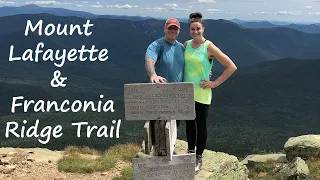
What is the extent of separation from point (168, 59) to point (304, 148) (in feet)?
49.7

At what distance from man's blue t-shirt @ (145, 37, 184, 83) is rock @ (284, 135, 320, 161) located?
1487 centimetres

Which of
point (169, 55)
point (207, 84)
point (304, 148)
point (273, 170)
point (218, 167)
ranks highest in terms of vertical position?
point (169, 55)

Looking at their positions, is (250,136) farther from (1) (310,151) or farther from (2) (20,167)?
(2) (20,167)

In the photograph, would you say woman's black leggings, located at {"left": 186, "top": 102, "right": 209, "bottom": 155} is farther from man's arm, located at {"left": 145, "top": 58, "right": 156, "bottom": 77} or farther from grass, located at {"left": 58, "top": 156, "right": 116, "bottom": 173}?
grass, located at {"left": 58, "top": 156, "right": 116, "bottom": 173}

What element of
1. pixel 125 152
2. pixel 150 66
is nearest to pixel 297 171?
pixel 125 152

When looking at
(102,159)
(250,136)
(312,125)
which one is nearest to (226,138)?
(250,136)

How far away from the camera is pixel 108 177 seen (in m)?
11.3

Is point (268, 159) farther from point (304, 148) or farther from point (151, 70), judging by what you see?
point (151, 70)

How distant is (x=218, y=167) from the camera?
30.1 feet

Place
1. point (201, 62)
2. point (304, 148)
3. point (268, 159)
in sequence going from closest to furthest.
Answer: point (201, 62)
point (304, 148)
point (268, 159)

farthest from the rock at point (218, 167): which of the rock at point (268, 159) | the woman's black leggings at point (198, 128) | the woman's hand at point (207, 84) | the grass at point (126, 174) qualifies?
the rock at point (268, 159)

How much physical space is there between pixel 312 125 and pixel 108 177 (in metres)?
159

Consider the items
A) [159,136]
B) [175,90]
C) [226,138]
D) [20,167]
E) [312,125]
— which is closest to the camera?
[175,90]

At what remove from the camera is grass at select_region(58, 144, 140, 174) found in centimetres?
1179
